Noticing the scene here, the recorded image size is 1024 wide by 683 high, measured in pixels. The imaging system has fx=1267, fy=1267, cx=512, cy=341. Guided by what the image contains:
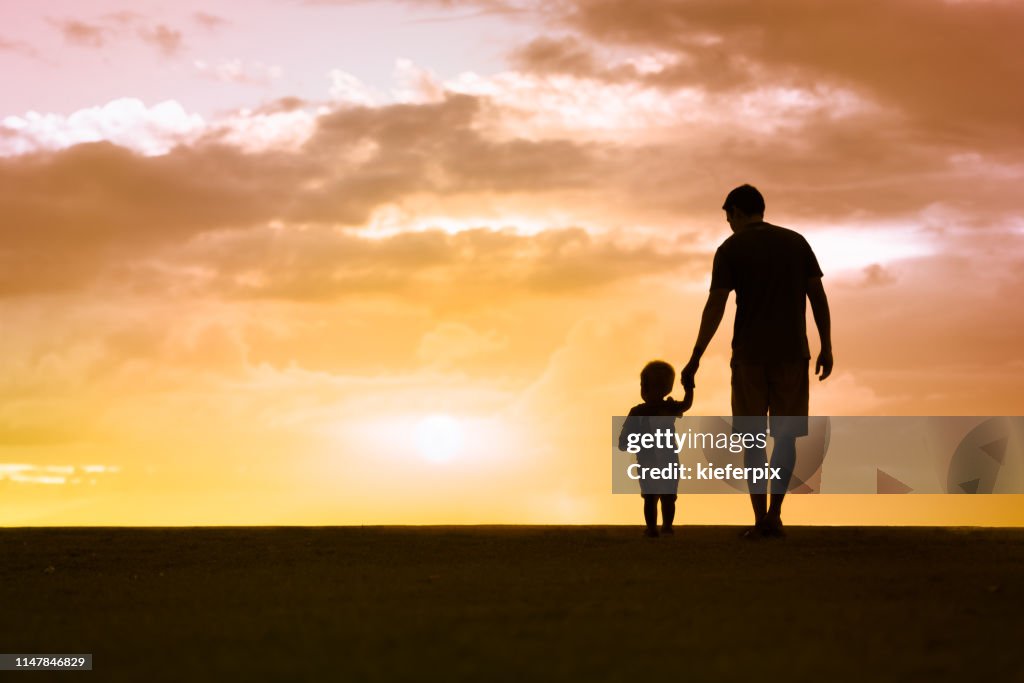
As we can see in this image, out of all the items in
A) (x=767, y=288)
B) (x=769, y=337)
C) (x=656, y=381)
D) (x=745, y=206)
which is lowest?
(x=656, y=381)

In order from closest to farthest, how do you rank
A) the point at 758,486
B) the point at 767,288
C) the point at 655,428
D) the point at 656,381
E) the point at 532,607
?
1. the point at 532,607
2. the point at 758,486
3. the point at 767,288
4. the point at 655,428
5. the point at 656,381

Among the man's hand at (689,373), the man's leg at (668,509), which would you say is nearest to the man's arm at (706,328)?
the man's hand at (689,373)

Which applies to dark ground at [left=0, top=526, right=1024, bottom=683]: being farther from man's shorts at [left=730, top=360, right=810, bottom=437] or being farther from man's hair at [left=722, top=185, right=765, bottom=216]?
man's hair at [left=722, top=185, right=765, bottom=216]

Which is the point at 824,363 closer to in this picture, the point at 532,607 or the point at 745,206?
the point at 745,206

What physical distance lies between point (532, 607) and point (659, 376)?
18.5ft

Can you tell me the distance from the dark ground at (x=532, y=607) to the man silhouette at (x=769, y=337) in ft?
2.54

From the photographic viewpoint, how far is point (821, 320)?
1172cm

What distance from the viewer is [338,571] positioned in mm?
9602

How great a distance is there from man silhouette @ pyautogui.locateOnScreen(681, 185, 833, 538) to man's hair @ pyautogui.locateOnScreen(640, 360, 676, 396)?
0.77 m

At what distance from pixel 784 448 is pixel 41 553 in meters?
6.99

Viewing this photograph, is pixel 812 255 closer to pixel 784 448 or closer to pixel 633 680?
pixel 784 448

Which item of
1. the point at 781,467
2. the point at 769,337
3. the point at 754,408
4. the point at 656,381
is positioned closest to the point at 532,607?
the point at 781,467

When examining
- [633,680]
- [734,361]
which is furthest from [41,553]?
[633,680]

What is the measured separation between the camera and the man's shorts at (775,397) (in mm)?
11383
